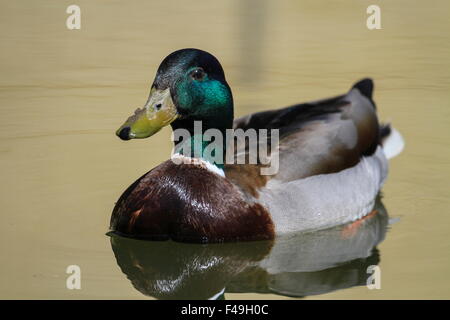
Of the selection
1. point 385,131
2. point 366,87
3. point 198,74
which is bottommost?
point 385,131

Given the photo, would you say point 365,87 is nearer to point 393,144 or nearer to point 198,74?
point 393,144

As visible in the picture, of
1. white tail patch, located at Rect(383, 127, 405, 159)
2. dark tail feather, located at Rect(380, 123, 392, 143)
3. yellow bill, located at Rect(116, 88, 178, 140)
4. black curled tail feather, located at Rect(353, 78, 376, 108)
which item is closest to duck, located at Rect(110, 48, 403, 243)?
yellow bill, located at Rect(116, 88, 178, 140)

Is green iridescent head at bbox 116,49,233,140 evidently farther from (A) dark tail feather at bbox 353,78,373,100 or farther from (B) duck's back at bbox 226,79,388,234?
(A) dark tail feather at bbox 353,78,373,100

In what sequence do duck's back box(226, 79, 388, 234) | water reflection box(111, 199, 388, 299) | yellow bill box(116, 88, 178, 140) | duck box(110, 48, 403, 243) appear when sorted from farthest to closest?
duck's back box(226, 79, 388, 234)
duck box(110, 48, 403, 243)
yellow bill box(116, 88, 178, 140)
water reflection box(111, 199, 388, 299)

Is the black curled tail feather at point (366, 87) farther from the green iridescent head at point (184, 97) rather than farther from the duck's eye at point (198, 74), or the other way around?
the duck's eye at point (198, 74)

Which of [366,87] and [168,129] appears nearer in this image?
[366,87]

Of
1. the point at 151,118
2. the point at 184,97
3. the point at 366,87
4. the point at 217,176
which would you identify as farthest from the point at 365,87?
the point at 151,118

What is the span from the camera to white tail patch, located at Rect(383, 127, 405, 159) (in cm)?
958

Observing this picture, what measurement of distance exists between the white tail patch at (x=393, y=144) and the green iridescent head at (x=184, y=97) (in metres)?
2.61

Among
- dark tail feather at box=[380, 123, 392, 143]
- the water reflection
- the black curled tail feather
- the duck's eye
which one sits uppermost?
the duck's eye

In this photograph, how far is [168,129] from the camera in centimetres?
1031

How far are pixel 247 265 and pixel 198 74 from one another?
143cm

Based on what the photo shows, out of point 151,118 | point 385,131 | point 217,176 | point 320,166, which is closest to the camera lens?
point 151,118

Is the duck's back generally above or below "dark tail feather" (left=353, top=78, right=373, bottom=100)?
below
